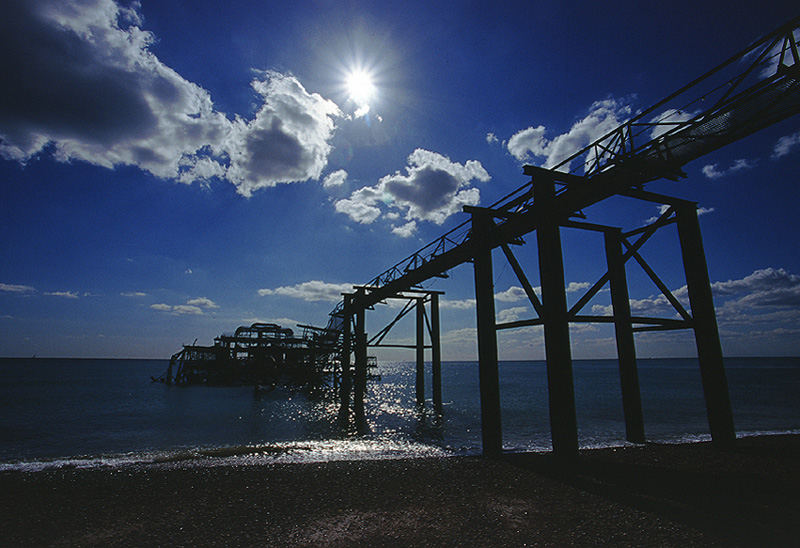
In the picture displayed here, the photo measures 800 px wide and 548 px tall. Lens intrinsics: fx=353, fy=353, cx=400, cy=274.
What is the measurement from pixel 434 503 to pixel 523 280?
5.47m

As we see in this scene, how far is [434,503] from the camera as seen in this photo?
597 cm

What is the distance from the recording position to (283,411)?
89.2ft

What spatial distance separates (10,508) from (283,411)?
71.3 feet

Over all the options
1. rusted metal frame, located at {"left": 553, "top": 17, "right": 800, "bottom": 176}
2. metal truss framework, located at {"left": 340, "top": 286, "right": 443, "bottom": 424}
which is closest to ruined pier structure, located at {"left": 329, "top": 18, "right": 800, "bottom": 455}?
rusted metal frame, located at {"left": 553, "top": 17, "right": 800, "bottom": 176}

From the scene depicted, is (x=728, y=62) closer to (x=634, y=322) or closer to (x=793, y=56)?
(x=793, y=56)

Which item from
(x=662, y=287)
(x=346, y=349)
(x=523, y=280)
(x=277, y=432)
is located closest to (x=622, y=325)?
(x=662, y=287)

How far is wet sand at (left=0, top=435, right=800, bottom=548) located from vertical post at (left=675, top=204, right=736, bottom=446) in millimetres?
721

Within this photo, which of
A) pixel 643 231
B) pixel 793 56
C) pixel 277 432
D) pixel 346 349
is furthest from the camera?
pixel 346 349

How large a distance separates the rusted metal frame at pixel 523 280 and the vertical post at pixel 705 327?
4.29 m

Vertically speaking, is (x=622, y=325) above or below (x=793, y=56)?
below

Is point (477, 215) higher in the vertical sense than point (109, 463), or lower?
higher

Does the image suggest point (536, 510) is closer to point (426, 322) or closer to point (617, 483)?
point (617, 483)

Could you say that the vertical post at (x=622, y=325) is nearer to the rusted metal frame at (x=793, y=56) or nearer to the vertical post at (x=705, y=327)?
the vertical post at (x=705, y=327)

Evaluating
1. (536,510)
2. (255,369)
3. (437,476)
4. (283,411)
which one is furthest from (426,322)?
(255,369)
